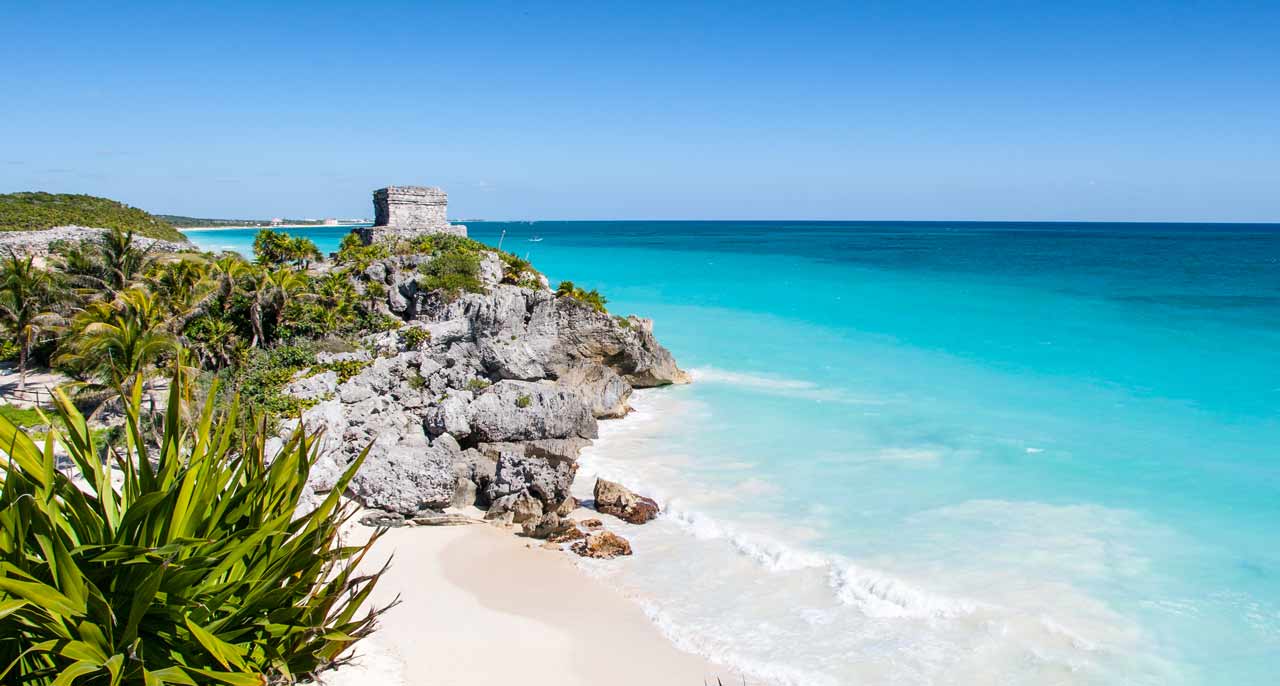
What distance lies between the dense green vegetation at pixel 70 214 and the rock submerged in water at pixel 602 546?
2912 centimetres

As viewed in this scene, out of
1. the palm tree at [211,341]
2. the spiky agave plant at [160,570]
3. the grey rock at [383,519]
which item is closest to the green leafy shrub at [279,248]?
the palm tree at [211,341]

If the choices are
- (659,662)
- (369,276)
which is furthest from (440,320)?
(659,662)

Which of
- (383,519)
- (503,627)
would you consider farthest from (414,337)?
(503,627)

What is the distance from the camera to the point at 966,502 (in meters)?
10.7

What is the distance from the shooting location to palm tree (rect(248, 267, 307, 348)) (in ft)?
52.0

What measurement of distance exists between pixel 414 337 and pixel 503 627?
1004 cm

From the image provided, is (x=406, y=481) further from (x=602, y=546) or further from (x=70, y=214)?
(x=70, y=214)

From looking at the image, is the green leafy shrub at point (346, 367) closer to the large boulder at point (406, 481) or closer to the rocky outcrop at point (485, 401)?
the rocky outcrop at point (485, 401)

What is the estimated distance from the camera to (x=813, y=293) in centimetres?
3672

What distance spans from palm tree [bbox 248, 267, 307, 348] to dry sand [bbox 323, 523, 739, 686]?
29.9 feet

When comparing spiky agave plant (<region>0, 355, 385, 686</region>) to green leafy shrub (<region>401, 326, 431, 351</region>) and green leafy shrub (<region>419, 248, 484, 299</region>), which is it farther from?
green leafy shrub (<region>419, 248, 484, 299</region>)

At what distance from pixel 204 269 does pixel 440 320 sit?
5486 mm

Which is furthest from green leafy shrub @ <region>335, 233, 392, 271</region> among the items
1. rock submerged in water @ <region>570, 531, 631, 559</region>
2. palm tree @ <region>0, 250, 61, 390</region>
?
rock submerged in water @ <region>570, 531, 631, 559</region>

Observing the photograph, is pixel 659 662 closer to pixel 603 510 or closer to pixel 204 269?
pixel 603 510
